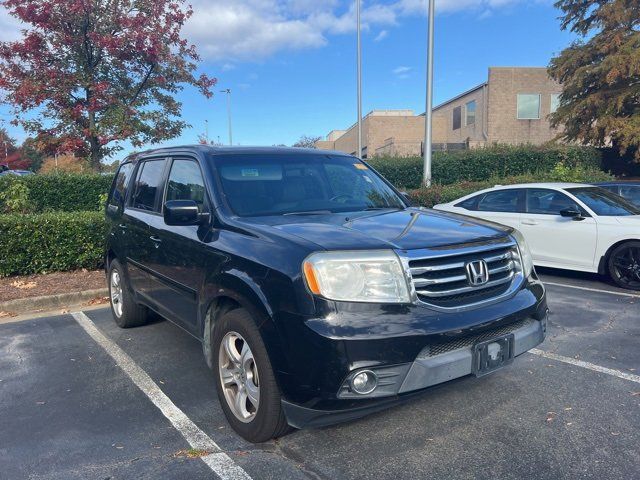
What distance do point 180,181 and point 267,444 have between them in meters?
2.19

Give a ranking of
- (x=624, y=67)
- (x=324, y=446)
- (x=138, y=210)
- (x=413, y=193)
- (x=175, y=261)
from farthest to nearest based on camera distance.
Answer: (x=624, y=67) → (x=413, y=193) → (x=138, y=210) → (x=175, y=261) → (x=324, y=446)

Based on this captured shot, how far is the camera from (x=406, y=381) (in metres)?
2.59

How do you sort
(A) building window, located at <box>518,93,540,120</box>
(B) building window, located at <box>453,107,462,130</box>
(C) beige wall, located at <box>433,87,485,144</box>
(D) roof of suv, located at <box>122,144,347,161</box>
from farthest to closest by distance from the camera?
(B) building window, located at <box>453,107,462,130</box>, (C) beige wall, located at <box>433,87,485,144</box>, (A) building window, located at <box>518,93,540,120</box>, (D) roof of suv, located at <box>122,144,347,161</box>

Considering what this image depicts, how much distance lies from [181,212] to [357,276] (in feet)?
4.41

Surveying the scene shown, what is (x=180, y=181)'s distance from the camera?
13.5ft

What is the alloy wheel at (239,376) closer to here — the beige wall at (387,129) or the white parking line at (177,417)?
the white parking line at (177,417)

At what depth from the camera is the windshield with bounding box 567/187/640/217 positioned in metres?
7.16

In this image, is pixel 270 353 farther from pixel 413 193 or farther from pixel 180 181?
pixel 413 193

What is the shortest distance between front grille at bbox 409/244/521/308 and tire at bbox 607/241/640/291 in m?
4.57

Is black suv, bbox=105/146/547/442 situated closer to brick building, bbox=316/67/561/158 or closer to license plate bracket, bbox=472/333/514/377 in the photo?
license plate bracket, bbox=472/333/514/377

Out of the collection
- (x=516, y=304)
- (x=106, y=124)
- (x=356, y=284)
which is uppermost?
(x=106, y=124)

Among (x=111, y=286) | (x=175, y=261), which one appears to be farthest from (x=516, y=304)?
(x=111, y=286)

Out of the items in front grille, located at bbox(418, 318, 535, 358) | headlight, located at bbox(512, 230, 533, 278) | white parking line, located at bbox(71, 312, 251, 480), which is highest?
headlight, located at bbox(512, 230, 533, 278)

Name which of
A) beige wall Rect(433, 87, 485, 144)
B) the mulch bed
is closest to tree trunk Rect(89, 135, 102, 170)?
the mulch bed
